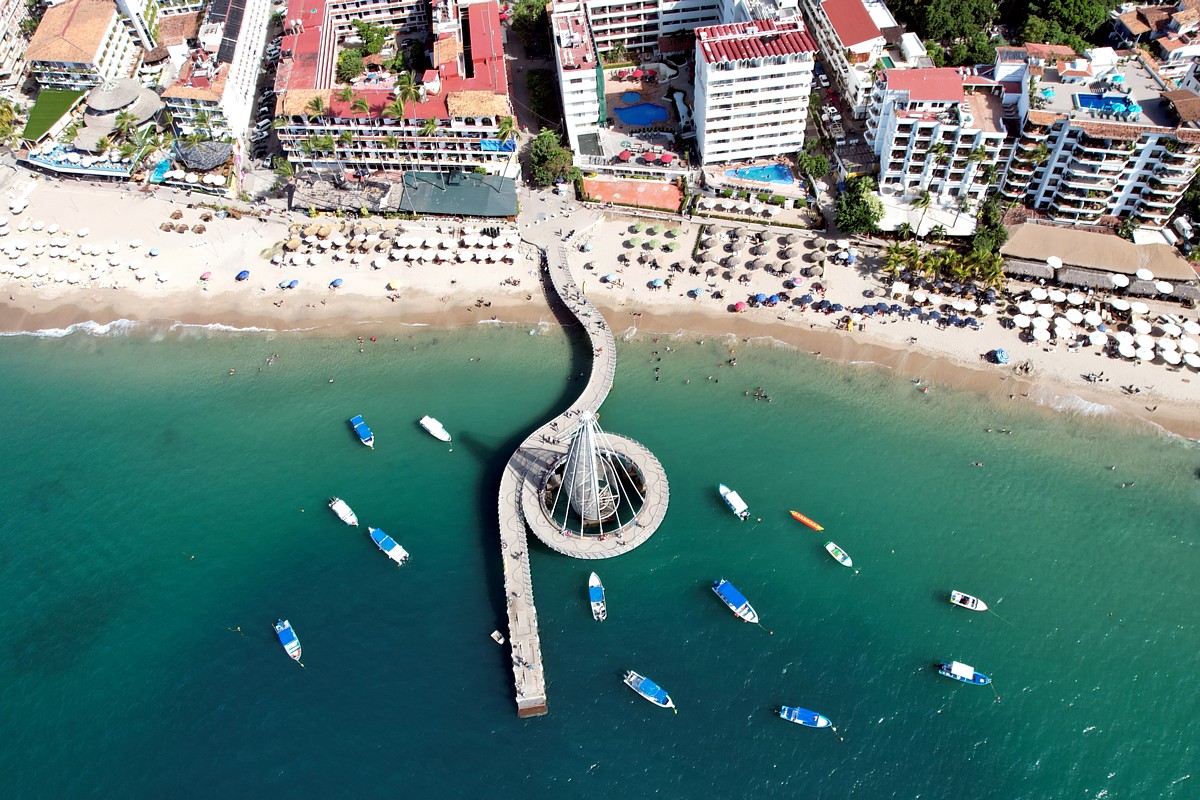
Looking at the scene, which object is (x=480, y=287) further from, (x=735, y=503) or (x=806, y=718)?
(x=806, y=718)

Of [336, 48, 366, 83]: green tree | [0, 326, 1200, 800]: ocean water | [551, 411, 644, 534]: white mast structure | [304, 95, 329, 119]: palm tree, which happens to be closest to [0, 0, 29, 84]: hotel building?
[336, 48, 366, 83]: green tree

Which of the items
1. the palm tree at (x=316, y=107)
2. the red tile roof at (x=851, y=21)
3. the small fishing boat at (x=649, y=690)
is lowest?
the small fishing boat at (x=649, y=690)

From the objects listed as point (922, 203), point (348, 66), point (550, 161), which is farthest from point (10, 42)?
point (922, 203)

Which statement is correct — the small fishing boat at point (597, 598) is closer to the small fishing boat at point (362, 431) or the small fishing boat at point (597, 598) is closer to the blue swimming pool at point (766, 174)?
the small fishing boat at point (362, 431)

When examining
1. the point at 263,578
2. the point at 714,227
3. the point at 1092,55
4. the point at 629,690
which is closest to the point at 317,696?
the point at 263,578

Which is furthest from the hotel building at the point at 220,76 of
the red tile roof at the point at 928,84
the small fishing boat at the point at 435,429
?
the red tile roof at the point at 928,84

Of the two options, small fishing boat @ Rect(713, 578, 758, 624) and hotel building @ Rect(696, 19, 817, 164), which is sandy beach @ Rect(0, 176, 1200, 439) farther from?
small fishing boat @ Rect(713, 578, 758, 624)
